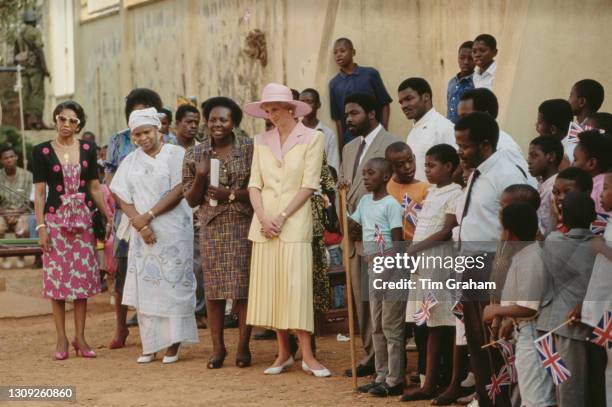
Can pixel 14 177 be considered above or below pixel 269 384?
above

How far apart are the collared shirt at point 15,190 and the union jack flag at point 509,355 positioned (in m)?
13.0

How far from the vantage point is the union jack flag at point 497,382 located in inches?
264

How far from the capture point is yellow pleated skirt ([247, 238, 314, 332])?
8.63m

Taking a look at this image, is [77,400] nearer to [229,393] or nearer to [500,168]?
[229,393]

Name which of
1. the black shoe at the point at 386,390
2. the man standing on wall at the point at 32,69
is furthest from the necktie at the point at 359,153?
the man standing on wall at the point at 32,69

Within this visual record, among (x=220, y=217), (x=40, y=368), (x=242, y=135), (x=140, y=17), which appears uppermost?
(x=140, y=17)

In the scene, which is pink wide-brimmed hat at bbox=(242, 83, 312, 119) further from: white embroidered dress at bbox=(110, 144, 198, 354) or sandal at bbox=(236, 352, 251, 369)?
sandal at bbox=(236, 352, 251, 369)

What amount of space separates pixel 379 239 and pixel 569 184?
1.88 meters

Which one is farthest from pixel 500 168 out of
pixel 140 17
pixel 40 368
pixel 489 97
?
pixel 140 17

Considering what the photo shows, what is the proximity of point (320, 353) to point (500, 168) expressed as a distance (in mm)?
3390

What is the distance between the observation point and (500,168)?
22.8ft

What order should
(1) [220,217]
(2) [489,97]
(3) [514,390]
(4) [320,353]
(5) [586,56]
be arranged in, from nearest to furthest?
1. (3) [514,390]
2. (2) [489,97]
3. (1) [220,217]
4. (4) [320,353]
5. (5) [586,56]

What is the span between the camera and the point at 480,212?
6.90 m

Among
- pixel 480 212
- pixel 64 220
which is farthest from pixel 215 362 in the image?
pixel 480 212
